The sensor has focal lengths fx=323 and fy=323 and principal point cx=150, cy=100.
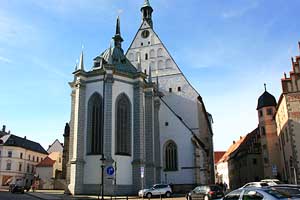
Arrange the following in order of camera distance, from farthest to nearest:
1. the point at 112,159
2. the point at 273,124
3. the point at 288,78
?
the point at 273,124, the point at 288,78, the point at 112,159

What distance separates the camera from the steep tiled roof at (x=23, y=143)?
67.1m

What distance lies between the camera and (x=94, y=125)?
34.4 m

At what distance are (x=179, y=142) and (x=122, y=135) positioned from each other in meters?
9.81

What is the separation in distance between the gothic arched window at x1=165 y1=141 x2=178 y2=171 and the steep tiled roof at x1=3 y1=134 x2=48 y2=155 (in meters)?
39.5

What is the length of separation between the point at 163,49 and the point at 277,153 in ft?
76.2

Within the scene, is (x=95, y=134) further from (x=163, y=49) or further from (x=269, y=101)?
(x=269, y=101)

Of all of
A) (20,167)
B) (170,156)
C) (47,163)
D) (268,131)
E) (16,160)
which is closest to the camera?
(170,156)

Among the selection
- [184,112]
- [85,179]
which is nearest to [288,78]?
[184,112]

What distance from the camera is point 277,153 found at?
160 feet

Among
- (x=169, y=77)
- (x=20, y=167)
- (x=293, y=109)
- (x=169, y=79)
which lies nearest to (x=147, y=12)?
(x=169, y=77)

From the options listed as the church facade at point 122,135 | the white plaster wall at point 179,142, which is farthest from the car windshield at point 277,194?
the white plaster wall at point 179,142

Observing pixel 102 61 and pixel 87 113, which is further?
pixel 102 61

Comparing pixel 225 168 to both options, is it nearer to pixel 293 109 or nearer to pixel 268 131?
pixel 268 131

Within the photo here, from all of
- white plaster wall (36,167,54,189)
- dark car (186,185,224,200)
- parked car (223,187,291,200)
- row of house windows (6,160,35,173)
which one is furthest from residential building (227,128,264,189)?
parked car (223,187,291,200)
